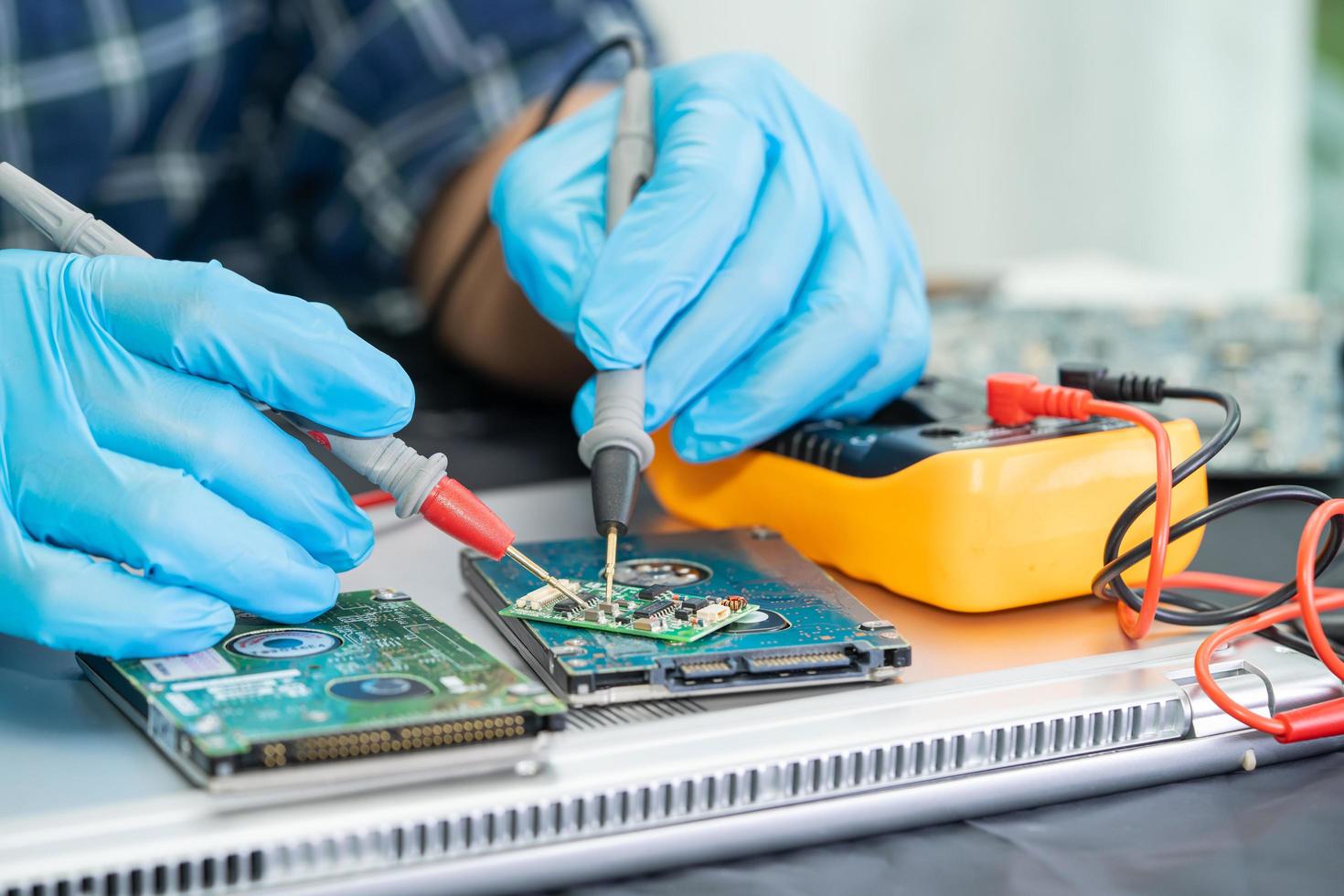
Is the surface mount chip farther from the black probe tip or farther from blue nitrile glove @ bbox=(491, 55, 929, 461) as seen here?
blue nitrile glove @ bbox=(491, 55, 929, 461)

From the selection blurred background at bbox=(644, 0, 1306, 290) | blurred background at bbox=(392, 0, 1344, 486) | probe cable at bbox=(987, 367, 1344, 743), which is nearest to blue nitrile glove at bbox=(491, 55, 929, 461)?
probe cable at bbox=(987, 367, 1344, 743)

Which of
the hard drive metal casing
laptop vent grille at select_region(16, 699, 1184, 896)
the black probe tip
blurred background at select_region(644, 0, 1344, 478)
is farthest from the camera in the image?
blurred background at select_region(644, 0, 1344, 478)

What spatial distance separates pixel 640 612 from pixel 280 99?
125cm

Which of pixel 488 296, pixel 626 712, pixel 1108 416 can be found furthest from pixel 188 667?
pixel 488 296

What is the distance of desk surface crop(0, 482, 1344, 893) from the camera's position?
449mm

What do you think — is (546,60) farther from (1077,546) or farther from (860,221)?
(1077,546)

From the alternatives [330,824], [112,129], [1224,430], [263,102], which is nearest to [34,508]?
[330,824]

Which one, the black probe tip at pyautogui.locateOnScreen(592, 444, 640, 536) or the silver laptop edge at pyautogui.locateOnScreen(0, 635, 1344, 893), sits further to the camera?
the black probe tip at pyautogui.locateOnScreen(592, 444, 640, 536)

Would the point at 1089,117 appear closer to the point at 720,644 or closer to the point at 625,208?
the point at 625,208

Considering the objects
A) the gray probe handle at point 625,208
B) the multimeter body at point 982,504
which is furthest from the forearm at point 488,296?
the multimeter body at point 982,504

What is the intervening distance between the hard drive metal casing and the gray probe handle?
7cm

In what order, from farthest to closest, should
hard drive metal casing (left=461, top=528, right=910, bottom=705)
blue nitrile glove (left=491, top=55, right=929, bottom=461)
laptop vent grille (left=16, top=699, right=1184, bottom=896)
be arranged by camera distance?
blue nitrile glove (left=491, top=55, right=929, bottom=461) < hard drive metal casing (left=461, top=528, right=910, bottom=705) < laptop vent grille (left=16, top=699, right=1184, bottom=896)

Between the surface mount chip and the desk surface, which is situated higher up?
the surface mount chip

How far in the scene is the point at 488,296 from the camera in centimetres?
133
